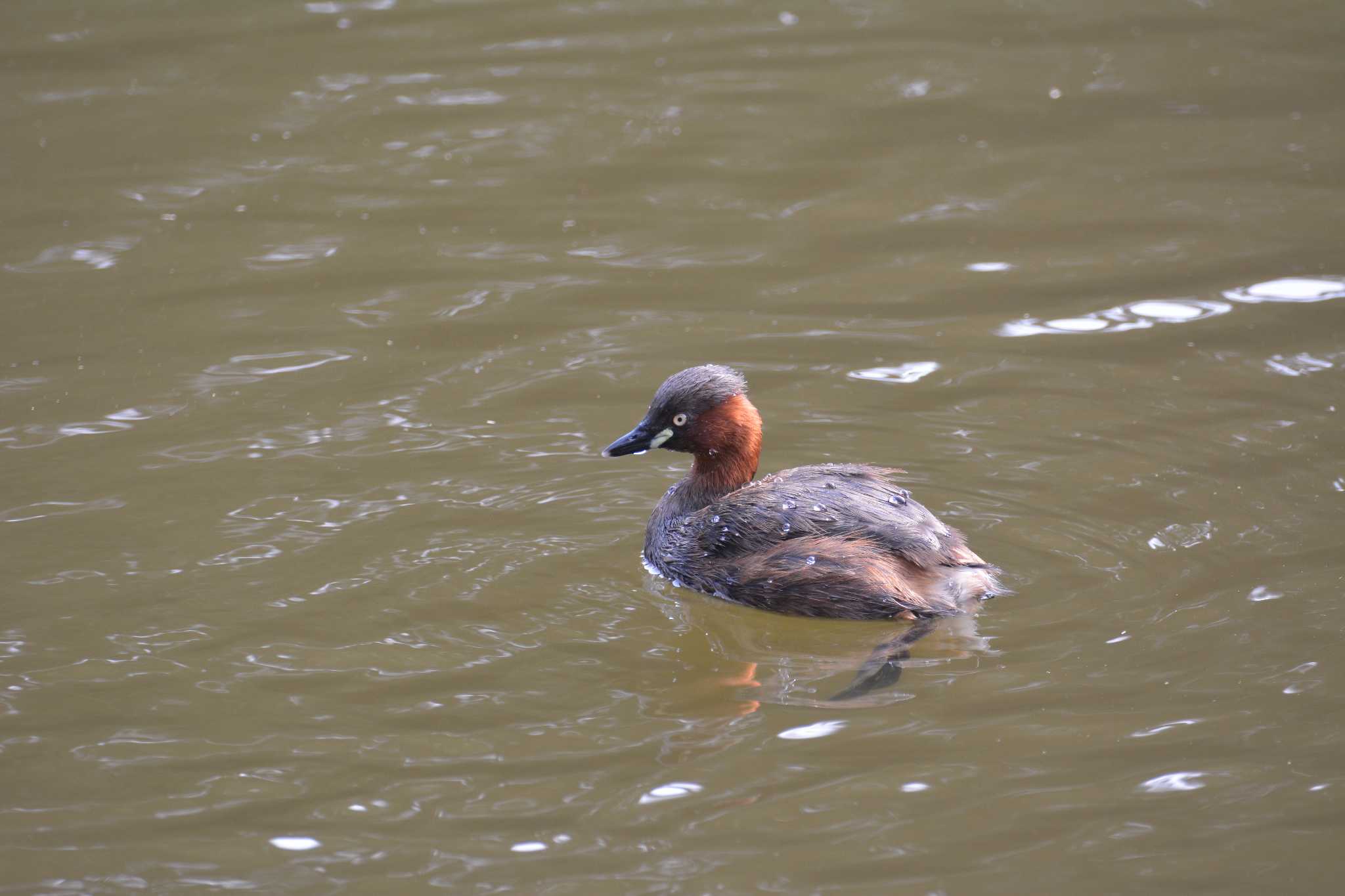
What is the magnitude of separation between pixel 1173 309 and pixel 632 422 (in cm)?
298

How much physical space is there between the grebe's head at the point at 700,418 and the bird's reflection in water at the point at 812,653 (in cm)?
67

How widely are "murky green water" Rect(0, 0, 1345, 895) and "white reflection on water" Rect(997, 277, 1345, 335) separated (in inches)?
1.4

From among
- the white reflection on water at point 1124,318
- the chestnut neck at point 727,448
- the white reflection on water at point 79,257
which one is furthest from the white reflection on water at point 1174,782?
the white reflection on water at point 79,257

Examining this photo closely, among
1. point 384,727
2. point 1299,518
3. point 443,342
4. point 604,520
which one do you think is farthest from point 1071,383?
point 384,727

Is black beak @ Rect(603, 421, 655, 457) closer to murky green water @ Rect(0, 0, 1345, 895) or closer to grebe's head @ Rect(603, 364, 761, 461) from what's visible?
grebe's head @ Rect(603, 364, 761, 461)

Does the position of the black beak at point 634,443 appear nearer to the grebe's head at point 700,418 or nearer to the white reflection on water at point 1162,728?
the grebe's head at point 700,418

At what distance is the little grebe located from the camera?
18.5 feet

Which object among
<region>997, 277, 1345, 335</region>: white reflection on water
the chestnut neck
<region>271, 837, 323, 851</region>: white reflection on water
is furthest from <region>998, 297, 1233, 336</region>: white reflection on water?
<region>271, 837, 323, 851</region>: white reflection on water

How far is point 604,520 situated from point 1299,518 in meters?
2.81

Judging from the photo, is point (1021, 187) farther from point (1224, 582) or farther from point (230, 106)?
point (230, 106)

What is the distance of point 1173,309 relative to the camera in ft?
26.2

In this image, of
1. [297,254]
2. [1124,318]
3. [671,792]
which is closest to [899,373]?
[1124,318]

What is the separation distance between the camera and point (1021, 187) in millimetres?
9508

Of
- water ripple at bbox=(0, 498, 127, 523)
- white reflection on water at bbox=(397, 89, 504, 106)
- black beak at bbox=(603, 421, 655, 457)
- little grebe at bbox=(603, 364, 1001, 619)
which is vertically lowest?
little grebe at bbox=(603, 364, 1001, 619)
